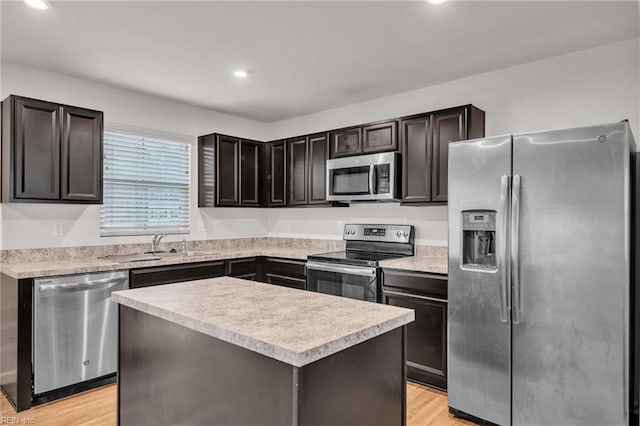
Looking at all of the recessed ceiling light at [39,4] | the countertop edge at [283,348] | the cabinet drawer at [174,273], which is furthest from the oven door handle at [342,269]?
the recessed ceiling light at [39,4]

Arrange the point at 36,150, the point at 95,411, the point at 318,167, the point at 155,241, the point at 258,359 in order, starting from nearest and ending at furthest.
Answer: the point at 258,359
the point at 95,411
the point at 36,150
the point at 155,241
the point at 318,167

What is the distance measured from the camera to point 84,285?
3039 millimetres

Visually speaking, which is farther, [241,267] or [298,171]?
[298,171]

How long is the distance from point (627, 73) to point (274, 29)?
2516 millimetres

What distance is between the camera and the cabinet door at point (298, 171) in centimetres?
454

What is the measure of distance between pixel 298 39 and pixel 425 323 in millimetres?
2297

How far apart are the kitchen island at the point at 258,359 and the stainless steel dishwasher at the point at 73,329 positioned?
125 centimetres

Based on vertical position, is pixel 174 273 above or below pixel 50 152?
below

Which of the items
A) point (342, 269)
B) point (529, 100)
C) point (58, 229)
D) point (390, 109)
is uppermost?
point (390, 109)

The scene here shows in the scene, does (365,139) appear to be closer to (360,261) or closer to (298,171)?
(298,171)

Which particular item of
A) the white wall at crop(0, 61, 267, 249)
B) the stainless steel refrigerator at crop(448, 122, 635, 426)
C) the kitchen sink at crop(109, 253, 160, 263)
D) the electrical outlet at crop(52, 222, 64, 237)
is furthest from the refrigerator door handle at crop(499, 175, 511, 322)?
the electrical outlet at crop(52, 222, 64, 237)

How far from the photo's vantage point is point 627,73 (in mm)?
2852

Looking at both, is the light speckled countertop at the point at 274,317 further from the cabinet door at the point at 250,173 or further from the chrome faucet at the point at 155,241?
the cabinet door at the point at 250,173

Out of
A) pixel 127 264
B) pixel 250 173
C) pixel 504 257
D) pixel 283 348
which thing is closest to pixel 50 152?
pixel 127 264
